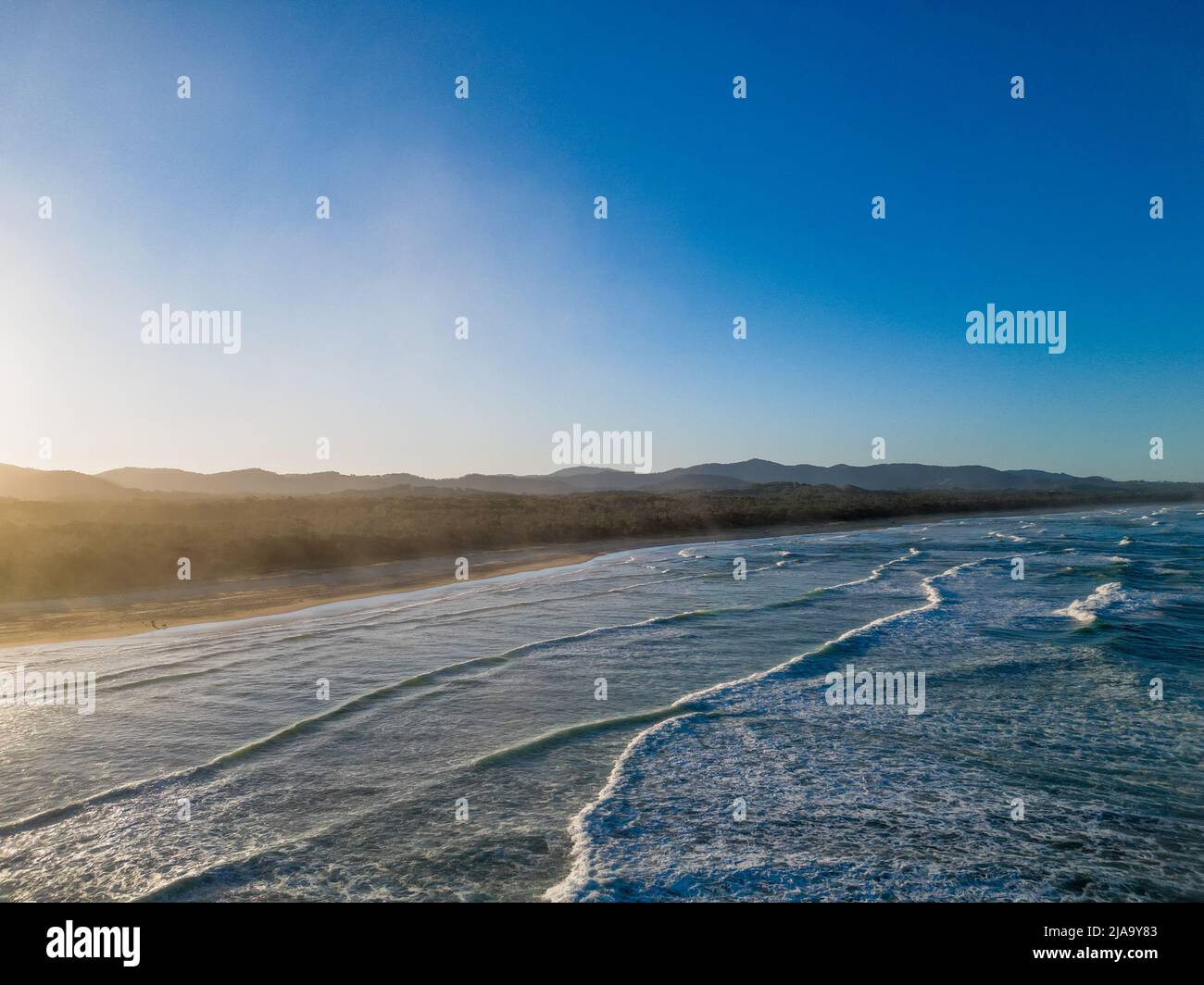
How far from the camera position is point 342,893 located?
18.9 feet

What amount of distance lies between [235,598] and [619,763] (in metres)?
19.4

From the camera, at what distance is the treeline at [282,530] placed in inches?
1020

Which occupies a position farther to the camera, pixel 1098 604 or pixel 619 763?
pixel 1098 604

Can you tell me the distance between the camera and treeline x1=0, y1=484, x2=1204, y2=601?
85.0 feet

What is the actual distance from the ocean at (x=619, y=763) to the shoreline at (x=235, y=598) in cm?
238

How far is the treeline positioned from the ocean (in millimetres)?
11071

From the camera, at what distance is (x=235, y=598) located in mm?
23734

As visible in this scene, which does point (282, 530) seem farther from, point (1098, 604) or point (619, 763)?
point (1098, 604)

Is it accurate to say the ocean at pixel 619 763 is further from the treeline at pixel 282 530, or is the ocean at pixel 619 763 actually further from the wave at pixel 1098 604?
the treeline at pixel 282 530

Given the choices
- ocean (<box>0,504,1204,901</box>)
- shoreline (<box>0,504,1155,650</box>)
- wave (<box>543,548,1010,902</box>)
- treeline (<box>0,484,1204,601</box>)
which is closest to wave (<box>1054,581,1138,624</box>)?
ocean (<box>0,504,1204,901</box>)

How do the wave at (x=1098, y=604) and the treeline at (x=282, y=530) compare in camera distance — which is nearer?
the wave at (x=1098, y=604)

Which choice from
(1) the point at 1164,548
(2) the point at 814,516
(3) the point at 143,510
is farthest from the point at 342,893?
(2) the point at 814,516

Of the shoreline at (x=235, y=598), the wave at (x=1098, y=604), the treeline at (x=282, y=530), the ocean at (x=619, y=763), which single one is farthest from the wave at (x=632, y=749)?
the treeline at (x=282, y=530)

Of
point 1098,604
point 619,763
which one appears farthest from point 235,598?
point 1098,604
